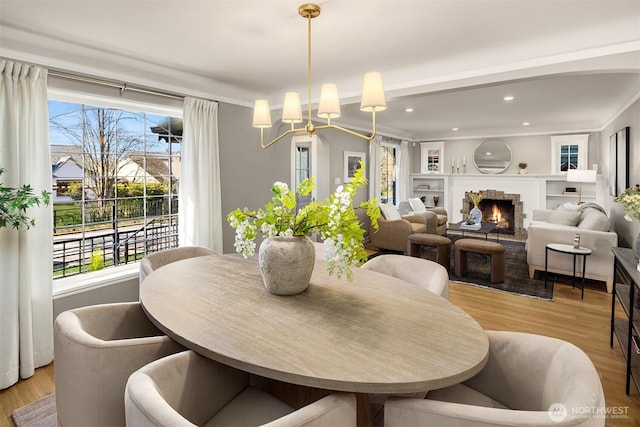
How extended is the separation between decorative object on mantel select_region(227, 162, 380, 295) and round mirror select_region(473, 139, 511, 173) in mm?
7807

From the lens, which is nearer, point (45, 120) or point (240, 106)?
point (45, 120)

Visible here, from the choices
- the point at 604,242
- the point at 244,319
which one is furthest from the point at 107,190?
the point at 604,242

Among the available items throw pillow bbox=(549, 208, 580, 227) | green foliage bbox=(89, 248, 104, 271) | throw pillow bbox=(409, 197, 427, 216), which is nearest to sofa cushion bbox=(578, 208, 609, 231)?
throw pillow bbox=(549, 208, 580, 227)

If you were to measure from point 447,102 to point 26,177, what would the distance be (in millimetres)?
5018

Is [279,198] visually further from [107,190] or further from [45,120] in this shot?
[107,190]

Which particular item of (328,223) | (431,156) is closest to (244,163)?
(328,223)

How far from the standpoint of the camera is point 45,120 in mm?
2596

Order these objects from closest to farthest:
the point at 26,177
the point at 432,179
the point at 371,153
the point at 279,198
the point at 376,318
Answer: the point at 376,318, the point at 279,198, the point at 26,177, the point at 371,153, the point at 432,179

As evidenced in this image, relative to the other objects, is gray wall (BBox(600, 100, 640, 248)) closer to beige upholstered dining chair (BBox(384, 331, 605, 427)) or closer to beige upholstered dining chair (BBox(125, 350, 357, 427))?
beige upholstered dining chair (BBox(384, 331, 605, 427))

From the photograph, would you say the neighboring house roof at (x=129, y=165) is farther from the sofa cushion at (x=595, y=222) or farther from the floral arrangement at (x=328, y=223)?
the sofa cushion at (x=595, y=222)

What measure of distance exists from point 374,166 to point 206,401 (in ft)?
20.8

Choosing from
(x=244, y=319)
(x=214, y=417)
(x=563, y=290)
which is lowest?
(x=563, y=290)

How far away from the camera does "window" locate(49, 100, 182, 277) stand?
9.76ft

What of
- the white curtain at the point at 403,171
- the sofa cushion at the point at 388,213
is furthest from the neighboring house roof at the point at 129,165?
the white curtain at the point at 403,171
